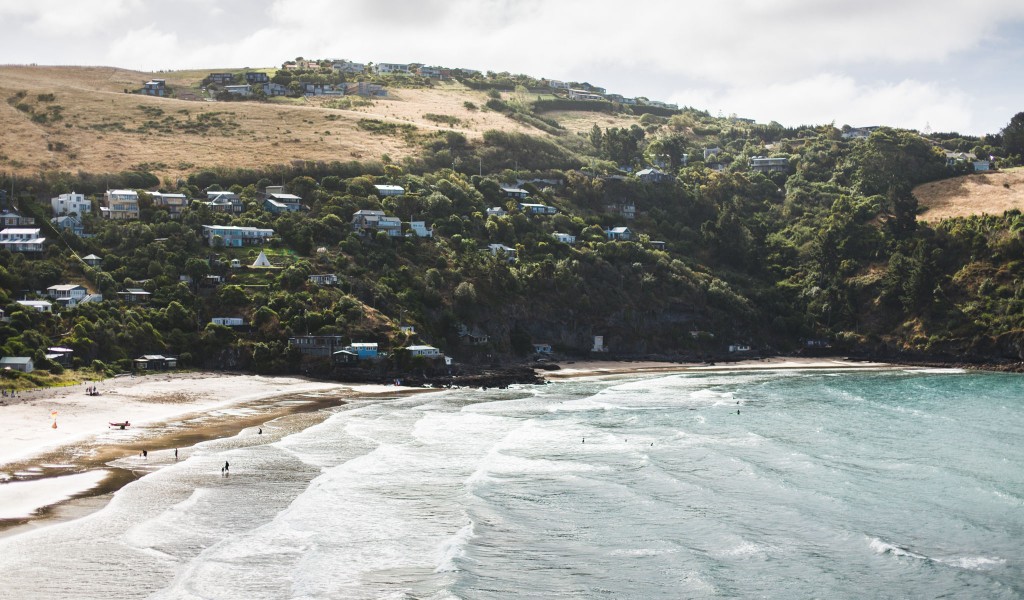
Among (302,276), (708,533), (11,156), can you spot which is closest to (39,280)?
(302,276)

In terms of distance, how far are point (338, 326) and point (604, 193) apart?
226ft

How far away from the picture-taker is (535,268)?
109 m

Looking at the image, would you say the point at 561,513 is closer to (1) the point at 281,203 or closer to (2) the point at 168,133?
(1) the point at 281,203

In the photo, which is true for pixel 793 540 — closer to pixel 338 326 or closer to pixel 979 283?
pixel 338 326

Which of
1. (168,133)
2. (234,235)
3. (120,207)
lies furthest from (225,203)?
(168,133)

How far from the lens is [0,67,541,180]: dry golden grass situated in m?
129

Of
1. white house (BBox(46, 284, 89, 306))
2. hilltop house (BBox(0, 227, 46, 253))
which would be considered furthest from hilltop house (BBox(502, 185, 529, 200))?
white house (BBox(46, 284, 89, 306))

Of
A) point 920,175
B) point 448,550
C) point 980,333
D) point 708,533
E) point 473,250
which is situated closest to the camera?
point 448,550

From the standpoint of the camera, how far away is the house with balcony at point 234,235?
337 feet

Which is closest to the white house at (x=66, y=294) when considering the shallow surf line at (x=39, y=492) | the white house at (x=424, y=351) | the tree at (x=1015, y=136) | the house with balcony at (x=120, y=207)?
the house with balcony at (x=120, y=207)

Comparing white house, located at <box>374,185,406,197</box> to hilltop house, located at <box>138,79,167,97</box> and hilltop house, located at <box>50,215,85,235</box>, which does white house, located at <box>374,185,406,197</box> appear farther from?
hilltop house, located at <box>138,79,167,97</box>

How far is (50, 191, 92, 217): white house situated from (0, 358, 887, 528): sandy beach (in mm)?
38743

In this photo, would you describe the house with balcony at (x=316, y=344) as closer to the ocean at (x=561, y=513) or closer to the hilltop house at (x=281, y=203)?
the ocean at (x=561, y=513)

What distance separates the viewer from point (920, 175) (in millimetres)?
151375
